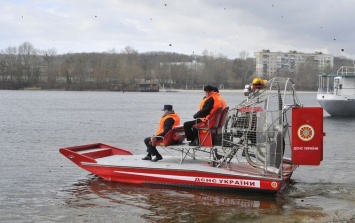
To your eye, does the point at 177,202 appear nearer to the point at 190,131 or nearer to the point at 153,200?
the point at 153,200

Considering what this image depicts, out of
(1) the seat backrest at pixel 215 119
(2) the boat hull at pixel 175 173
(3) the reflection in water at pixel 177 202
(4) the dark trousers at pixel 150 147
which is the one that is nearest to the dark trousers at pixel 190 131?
(1) the seat backrest at pixel 215 119

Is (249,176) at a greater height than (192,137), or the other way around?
(192,137)

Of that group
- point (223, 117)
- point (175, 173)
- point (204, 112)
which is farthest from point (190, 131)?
point (175, 173)

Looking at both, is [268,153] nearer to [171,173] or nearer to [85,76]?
[171,173]

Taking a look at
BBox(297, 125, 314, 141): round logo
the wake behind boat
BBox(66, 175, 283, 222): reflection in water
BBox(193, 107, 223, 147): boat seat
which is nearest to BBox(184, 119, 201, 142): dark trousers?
BBox(193, 107, 223, 147): boat seat

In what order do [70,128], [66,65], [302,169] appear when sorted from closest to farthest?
[302,169] → [70,128] → [66,65]

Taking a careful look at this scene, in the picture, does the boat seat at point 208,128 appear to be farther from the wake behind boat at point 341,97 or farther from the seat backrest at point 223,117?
the wake behind boat at point 341,97

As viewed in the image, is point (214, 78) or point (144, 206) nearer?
point (144, 206)

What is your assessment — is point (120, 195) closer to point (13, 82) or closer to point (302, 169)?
point (302, 169)

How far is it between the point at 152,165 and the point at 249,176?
3.01 metres

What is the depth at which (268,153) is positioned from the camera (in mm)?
13766

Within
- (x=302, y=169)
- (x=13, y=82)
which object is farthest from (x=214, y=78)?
(x=302, y=169)

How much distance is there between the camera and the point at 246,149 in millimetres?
13945


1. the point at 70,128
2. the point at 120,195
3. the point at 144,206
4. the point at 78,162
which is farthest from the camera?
the point at 70,128
